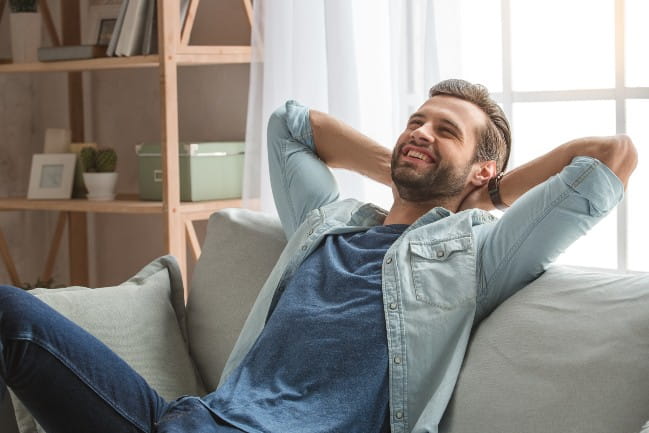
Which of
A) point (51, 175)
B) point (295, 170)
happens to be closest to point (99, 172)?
point (51, 175)

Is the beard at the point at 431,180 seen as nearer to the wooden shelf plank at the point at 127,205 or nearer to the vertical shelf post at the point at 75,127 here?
the wooden shelf plank at the point at 127,205

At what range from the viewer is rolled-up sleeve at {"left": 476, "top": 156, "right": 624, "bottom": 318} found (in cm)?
182

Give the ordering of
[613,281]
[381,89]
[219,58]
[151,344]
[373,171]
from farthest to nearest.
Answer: [219,58]
[381,89]
[373,171]
[151,344]
[613,281]

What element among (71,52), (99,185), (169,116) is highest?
(71,52)

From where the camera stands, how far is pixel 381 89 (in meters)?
2.90

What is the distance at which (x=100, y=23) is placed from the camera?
360 centimetres

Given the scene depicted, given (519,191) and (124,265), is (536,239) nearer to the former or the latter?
(519,191)

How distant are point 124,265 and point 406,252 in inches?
89.7

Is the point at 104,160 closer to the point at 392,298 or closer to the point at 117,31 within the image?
the point at 117,31

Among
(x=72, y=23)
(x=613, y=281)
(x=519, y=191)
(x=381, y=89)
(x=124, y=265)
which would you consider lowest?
(x=124, y=265)

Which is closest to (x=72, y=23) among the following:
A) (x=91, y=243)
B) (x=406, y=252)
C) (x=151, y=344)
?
(x=91, y=243)

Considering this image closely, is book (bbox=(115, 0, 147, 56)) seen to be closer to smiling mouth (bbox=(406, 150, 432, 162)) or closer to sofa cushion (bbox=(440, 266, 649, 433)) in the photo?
smiling mouth (bbox=(406, 150, 432, 162))

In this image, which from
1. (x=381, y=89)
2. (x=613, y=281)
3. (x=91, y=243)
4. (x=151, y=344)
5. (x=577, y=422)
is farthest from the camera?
(x=91, y=243)

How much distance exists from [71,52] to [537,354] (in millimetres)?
2227
